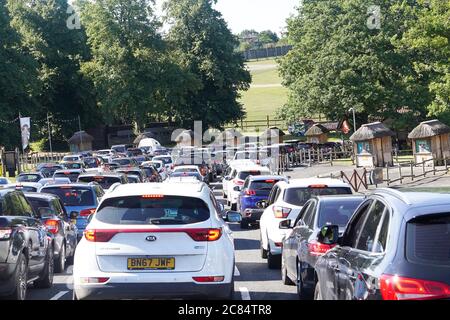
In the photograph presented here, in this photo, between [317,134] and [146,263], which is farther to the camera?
[317,134]

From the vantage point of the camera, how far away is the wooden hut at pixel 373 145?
2221 inches

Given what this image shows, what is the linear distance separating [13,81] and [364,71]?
2972cm

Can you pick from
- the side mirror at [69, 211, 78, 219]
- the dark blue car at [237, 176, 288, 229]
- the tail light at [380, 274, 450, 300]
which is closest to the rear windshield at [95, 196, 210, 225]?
the tail light at [380, 274, 450, 300]

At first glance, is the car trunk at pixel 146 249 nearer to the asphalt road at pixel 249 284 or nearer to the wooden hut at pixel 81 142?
the asphalt road at pixel 249 284

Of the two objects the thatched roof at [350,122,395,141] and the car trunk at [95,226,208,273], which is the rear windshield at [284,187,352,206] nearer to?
the car trunk at [95,226,208,273]

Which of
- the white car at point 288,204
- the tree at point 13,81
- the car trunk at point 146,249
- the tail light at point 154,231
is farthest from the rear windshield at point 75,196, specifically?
the tree at point 13,81

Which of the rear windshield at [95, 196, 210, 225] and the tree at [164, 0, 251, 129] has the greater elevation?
the tree at [164, 0, 251, 129]

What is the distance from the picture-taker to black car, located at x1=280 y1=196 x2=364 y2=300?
11875 mm

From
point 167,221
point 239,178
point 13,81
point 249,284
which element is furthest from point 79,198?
point 13,81

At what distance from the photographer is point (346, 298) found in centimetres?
743

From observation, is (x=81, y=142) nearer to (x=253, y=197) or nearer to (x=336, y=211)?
(x=253, y=197)

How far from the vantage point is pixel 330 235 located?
8750 mm

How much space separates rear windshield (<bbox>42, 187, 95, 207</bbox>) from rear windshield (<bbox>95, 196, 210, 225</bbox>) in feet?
35.7
